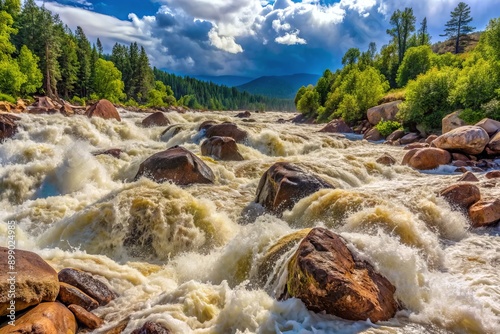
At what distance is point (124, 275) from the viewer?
5.74 m

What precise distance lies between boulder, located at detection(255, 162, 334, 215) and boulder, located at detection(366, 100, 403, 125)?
883 inches

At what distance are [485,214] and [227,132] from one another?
14209mm

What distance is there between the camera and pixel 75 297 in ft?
15.2

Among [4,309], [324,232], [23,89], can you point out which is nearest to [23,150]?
[4,309]

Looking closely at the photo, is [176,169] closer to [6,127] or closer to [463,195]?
[463,195]

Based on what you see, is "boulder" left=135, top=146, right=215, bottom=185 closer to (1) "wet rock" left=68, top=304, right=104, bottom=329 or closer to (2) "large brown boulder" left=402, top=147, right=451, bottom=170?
(1) "wet rock" left=68, top=304, right=104, bottom=329

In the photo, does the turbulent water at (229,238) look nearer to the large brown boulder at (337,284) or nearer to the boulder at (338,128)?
the large brown boulder at (337,284)

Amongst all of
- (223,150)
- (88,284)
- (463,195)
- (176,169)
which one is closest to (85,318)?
(88,284)

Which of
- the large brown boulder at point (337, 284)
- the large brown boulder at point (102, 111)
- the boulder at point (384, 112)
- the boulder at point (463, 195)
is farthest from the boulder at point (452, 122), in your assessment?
the large brown boulder at point (102, 111)

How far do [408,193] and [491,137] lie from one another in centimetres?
911

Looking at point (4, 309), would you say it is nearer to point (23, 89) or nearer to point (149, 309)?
point (149, 309)

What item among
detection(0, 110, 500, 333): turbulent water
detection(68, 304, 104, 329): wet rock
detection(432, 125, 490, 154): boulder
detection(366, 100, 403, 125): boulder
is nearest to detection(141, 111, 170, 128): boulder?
detection(0, 110, 500, 333): turbulent water

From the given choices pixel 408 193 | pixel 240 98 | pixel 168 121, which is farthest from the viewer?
pixel 240 98

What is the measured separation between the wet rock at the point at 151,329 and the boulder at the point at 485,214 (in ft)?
26.6
